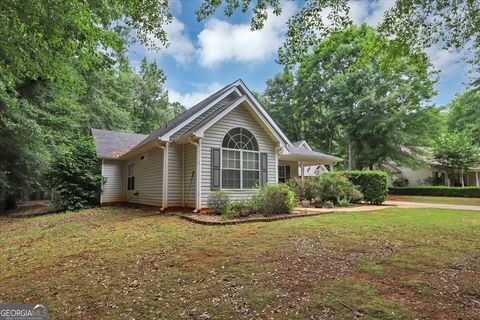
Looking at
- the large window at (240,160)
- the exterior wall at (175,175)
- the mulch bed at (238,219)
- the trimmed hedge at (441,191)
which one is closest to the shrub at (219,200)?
the large window at (240,160)

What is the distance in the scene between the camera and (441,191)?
23.2 m

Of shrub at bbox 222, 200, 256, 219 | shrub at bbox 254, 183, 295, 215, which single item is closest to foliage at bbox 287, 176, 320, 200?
shrub at bbox 254, 183, 295, 215

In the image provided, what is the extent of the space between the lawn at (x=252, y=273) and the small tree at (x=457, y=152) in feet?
79.2

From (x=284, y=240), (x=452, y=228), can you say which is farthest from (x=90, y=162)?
(x=452, y=228)

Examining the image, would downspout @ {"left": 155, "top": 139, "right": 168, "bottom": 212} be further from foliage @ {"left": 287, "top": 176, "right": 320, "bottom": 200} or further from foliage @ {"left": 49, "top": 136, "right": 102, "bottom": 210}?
foliage @ {"left": 287, "top": 176, "right": 320, "bottom": 200}

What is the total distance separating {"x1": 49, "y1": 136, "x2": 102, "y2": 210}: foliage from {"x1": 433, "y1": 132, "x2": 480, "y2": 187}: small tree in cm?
2874

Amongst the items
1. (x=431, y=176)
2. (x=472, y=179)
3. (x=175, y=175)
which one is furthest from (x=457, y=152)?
(x=175, y=175)

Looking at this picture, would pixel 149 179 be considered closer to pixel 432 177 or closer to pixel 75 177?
pixel 75 177

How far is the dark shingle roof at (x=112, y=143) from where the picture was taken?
Answer: 1609 cm

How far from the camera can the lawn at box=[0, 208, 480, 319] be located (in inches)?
120

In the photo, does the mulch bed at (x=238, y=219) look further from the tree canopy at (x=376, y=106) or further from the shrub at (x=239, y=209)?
the tree canopy at (x=376, y=106)

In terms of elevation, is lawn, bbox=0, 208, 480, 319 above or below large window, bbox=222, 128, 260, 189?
below

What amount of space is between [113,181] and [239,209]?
32.5 feet

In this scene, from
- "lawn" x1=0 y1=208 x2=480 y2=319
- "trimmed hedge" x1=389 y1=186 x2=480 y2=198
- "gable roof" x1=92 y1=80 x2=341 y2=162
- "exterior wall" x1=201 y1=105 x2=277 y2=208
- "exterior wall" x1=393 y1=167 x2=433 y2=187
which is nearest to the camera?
"lawn" x1=0 y1=208 x2=480 y2=319
